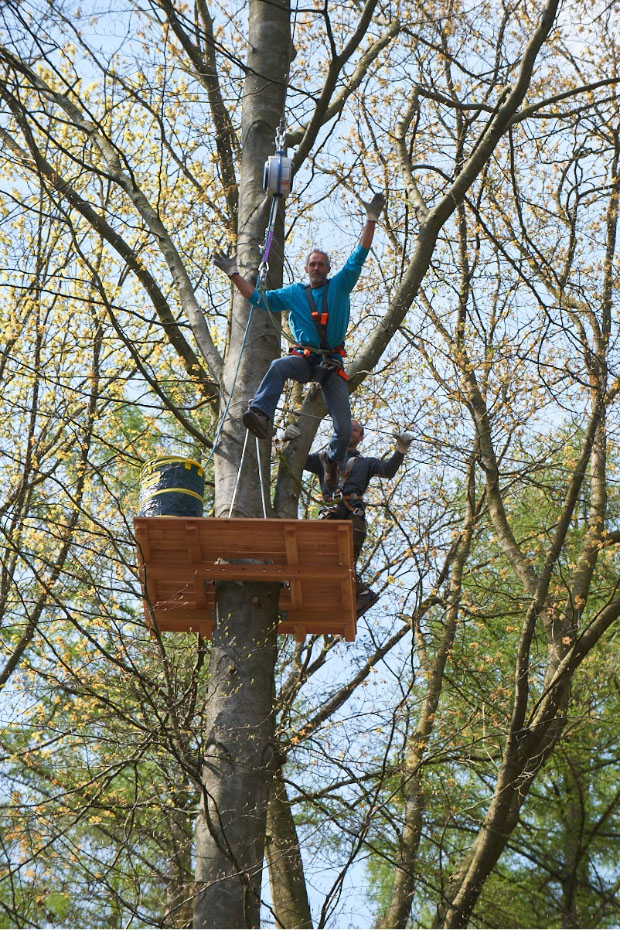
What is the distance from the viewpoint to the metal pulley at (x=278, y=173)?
660cm

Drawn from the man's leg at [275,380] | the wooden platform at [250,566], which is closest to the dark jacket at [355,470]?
the man's leg at [275,380]

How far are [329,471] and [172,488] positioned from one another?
1.38 meters

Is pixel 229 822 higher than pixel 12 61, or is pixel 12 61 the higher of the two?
pixel 12 61

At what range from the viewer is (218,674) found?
222 inches

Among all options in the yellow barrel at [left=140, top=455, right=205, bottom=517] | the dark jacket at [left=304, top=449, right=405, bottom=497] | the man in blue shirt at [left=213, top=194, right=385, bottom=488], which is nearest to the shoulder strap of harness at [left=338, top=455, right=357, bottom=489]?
the dark jacket at [left=304, top=449, right=405, bottom=497]

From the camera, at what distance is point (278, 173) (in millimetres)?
6602

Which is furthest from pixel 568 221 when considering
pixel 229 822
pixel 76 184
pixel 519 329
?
pixel 229 822

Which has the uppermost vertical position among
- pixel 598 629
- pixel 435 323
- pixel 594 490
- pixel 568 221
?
pixel 568 221

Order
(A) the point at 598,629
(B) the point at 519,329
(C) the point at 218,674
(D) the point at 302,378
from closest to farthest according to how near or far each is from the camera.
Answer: (C) the point at 218,674
(D) the point at 302,378
(A) the point at 598,629
(B) the point at 519,329

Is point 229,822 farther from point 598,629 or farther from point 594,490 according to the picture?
point 594,490

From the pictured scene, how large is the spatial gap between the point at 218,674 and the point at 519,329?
5712 millimetres

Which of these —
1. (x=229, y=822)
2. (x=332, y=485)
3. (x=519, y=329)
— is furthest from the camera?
(x=519, y=329)

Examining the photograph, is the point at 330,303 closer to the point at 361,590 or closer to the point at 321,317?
the point at 321,317

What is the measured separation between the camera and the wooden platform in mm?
5293
